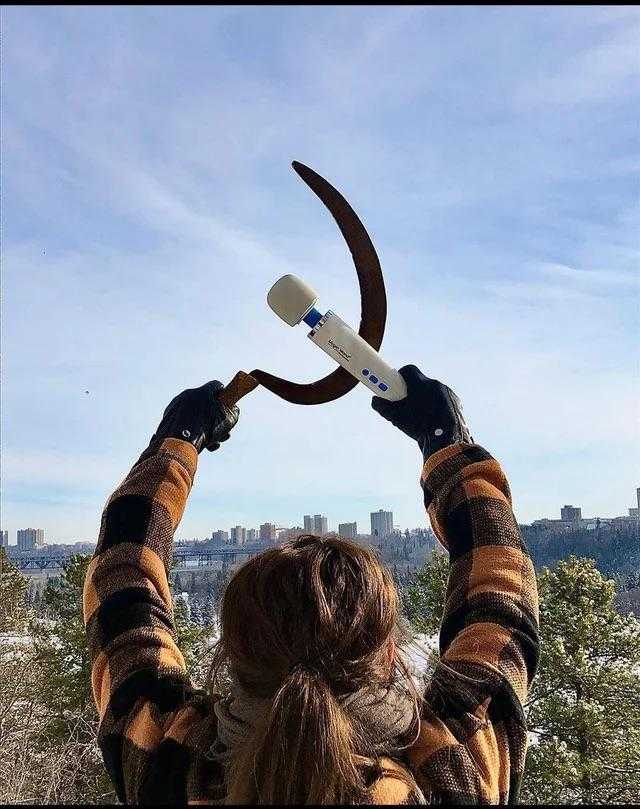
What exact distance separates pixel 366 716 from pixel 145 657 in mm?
423

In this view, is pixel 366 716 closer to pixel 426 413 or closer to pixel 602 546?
pixel 426 413

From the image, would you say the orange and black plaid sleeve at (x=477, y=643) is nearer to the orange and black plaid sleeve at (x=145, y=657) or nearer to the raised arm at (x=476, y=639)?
the raised arm at (x=476, y=639)

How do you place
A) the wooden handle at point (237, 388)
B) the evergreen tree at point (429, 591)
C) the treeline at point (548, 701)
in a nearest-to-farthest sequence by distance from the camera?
the wooden handle at point (237, 388), the treeline at point (548, 701), the evergreen tree at point (429, 591)

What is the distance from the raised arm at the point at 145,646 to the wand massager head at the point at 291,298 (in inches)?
21.2

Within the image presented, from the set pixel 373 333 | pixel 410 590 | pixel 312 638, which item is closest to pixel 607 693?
pixel 410 590

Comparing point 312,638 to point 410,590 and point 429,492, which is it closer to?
point 429,492

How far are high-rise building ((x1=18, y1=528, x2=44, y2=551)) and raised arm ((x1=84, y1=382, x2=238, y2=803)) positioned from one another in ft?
202

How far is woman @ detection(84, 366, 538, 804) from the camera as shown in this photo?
39.1 inches

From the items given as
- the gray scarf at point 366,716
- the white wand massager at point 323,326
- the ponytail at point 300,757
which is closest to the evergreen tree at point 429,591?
the white wand massager at point 323,326

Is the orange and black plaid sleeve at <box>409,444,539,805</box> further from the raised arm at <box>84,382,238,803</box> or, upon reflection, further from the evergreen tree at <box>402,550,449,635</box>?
the evergreen tree at <box>402,550,449,635</box>

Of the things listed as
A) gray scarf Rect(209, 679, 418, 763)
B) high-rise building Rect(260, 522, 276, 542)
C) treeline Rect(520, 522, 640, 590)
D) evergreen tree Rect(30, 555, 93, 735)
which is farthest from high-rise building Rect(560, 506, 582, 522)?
gray scarf Rect(209, 679, 418, 763)

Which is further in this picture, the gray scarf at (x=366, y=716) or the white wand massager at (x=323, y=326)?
the white wand massager at (x=323, y=326)

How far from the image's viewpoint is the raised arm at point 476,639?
1.11m

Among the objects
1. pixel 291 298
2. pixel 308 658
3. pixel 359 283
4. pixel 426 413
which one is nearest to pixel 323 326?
pixel 291 298
